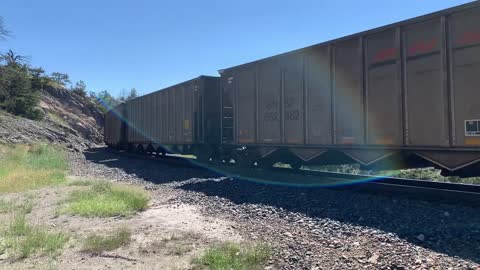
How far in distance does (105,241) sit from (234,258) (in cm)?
215

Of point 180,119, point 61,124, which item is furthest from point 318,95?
point 61,124

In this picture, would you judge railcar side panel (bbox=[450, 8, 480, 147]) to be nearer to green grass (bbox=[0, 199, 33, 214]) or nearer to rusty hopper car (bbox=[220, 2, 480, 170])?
rusty hopper car (bbox=[220, 2, 480, 170])

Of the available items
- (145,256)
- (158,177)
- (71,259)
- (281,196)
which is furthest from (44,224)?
(158,177)

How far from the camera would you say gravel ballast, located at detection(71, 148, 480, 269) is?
470cm

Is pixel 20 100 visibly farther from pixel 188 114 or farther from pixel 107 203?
pixel 107 203

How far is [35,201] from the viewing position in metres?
10.1

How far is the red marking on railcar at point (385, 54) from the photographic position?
871cm

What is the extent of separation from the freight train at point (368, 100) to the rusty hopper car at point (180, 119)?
1.61 meters

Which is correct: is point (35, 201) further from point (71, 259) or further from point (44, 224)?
point (71, 259)

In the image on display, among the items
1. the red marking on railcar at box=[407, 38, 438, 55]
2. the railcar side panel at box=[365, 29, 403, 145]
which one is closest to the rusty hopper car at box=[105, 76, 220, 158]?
the railcar side panel at box=[365, 29, 403, 145]

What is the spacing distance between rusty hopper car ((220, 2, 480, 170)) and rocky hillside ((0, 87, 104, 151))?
26.0 metres

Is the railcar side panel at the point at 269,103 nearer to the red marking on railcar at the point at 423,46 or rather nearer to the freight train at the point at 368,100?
the freight train at the point at 368,100

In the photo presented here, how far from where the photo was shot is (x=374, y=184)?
31.5 feet

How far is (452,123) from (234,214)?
4.65 m
